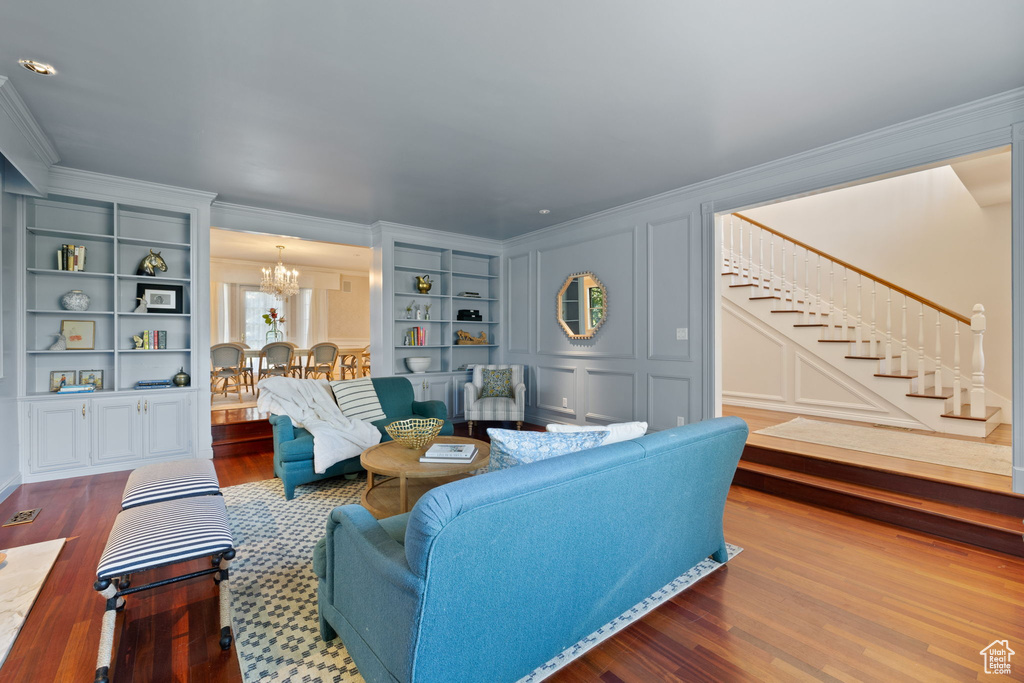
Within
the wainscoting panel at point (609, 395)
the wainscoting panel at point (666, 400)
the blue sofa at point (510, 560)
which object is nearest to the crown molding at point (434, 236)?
the wainscoting panel at point (609, 395)

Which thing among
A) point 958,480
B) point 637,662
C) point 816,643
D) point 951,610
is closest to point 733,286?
point 958,480

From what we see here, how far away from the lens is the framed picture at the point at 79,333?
13.2ft

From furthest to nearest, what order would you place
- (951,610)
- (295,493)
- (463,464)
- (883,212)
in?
(883,212), (295,493), (463,464), (951,610)

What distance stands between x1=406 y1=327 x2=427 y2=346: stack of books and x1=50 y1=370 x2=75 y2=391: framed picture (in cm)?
317

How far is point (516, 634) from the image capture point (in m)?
1.45

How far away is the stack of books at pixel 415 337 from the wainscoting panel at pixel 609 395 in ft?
7.15

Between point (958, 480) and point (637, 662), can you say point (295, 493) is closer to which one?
point (637, 662)

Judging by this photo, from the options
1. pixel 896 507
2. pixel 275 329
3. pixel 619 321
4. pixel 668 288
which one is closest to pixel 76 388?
pixel 619 321

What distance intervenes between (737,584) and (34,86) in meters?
4.54

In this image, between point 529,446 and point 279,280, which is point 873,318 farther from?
point 279,280

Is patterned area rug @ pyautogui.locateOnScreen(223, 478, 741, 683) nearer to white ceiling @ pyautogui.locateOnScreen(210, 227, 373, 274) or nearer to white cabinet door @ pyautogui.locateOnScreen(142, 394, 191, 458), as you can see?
white cabinet door @ pyautogui.locateOnScreen(142, 394, 191, 458)

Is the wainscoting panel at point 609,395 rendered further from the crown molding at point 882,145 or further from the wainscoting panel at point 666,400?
the crown molding at point 882,145

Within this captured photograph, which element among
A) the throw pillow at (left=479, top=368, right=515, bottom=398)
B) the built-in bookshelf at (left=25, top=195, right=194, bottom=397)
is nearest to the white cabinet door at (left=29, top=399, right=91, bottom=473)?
the built-in bookshelf at (left=25, top=195, right=194, bottom=397)

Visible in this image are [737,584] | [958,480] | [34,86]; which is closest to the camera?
[737,584]
